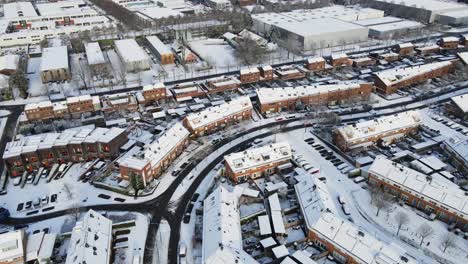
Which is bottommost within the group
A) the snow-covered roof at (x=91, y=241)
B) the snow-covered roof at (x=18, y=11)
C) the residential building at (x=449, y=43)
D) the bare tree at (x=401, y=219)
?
the bare tree at (x=401, y=219)

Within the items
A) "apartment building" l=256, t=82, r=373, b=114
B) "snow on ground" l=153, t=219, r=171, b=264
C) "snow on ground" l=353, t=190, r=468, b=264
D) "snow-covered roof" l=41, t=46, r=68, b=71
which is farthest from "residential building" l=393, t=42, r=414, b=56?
"snow-covered roof" l=41, t=46, r=68, b=71

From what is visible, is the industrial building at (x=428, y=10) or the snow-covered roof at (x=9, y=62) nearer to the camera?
the snow-covered roof at (x=9, y=62)

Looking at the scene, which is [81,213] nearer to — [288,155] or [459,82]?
[288,155]

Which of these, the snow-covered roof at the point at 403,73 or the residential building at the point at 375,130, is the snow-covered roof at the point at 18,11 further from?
the residential building at the point at 375,130

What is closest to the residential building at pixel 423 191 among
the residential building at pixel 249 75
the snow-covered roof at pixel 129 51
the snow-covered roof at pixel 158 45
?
the residential building at pixel 249 75

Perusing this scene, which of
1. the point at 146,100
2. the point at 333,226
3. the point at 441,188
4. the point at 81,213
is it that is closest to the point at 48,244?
the point at 81,213

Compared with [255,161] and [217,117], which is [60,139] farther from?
[255,161]
